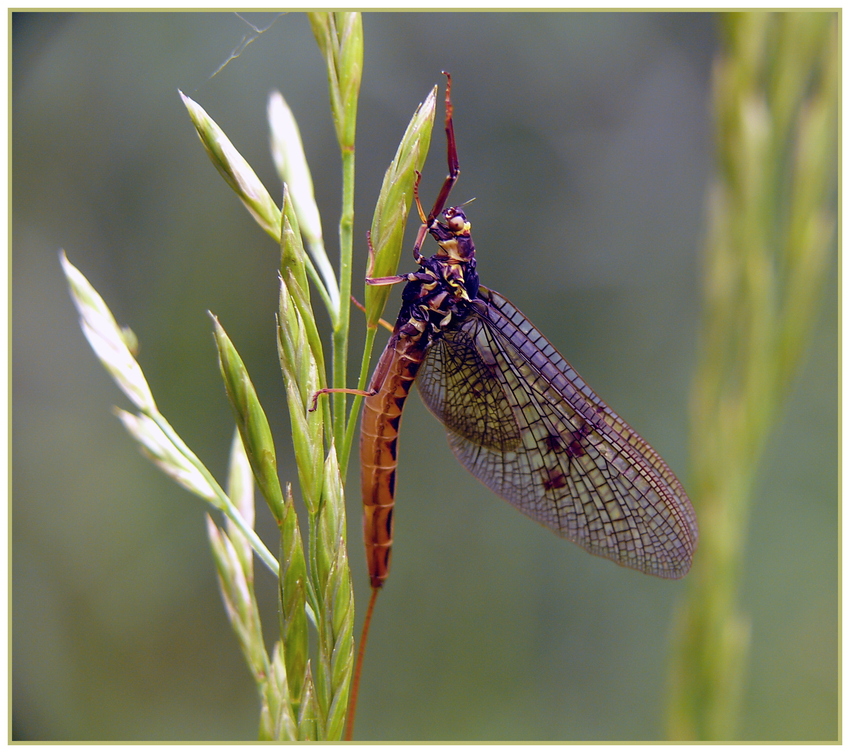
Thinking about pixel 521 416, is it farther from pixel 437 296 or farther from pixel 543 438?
pixel 437 296

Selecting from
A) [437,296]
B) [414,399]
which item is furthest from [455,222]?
[414,399]

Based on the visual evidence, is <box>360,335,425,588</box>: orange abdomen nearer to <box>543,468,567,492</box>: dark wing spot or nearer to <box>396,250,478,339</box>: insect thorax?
<box>396,250,478,339</box>: insect thorax

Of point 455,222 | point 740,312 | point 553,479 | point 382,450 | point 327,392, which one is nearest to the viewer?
point 327,392

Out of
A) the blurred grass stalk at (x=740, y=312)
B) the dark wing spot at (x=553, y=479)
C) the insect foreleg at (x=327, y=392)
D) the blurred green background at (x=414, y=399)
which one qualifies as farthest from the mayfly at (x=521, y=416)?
the blurred green background at (x=414, y=399)

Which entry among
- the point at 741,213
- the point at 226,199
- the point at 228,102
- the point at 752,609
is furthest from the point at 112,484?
the point at 752,609

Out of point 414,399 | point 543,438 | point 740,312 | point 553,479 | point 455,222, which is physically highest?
point 455,222

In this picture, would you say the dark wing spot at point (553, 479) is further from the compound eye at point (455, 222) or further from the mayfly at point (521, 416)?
the compound eye at point (455, 222)
